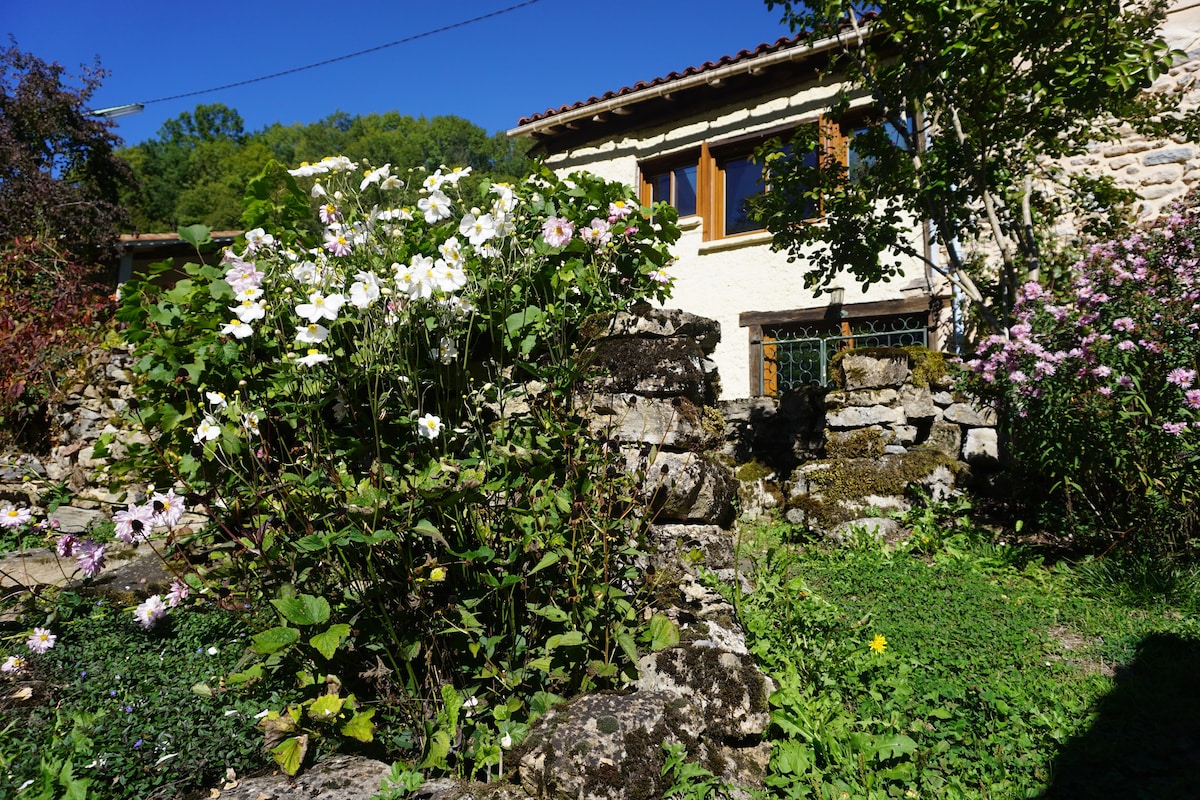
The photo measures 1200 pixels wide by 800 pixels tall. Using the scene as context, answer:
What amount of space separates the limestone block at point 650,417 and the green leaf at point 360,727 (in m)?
1.43

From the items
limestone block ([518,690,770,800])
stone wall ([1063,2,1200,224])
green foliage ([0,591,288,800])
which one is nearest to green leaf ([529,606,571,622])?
limestone block ([518,690,770,800])

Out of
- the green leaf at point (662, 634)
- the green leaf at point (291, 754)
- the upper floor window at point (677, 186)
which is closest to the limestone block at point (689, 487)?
the green leaf at point (662, 634)

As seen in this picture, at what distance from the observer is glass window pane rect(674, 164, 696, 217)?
957 cm

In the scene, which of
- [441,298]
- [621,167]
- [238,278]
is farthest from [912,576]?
[621,167]

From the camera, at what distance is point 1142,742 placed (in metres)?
2.34

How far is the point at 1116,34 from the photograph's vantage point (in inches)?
171

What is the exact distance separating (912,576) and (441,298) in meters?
3.17

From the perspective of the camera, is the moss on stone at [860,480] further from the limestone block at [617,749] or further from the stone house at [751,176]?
the limestone block at [617,749]

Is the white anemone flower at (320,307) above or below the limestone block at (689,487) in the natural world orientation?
above

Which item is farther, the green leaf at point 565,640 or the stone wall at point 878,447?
the stone wall at point 878,447

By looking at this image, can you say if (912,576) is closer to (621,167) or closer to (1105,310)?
(1105,310)

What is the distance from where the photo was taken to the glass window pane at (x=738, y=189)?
356 inches

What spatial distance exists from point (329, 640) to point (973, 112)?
16.9 feet

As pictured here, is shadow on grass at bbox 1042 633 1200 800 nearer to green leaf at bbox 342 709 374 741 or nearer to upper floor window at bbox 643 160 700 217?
green leaf at bbox 342 709 374 741
